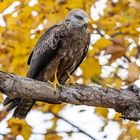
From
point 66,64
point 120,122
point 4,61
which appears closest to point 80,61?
point 66,64

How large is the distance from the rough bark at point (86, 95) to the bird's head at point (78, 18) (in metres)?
1.03

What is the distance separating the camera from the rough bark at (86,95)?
4801mm

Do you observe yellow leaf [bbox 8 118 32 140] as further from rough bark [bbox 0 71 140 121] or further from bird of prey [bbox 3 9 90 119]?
rough bark [bbox 0 71 140 121]

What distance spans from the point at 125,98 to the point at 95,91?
1.00 ft

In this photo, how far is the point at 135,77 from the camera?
578 centimetres

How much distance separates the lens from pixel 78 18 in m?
6.05

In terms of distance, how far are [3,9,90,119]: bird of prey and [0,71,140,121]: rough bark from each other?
2.80 ft

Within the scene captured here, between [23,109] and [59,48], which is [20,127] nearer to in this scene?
[23,109]

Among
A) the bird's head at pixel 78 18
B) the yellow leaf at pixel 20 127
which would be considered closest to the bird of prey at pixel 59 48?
the bird's head at pixel 78 18

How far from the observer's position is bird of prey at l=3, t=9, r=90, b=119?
6.00 metres

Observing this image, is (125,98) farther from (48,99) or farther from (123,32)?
(123,32)

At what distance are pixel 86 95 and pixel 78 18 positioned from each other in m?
1.30

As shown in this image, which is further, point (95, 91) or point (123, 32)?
point (123, 32)

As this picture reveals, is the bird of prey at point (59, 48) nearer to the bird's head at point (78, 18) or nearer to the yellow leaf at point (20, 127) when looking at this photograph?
the bird's head at point (78, 18)
